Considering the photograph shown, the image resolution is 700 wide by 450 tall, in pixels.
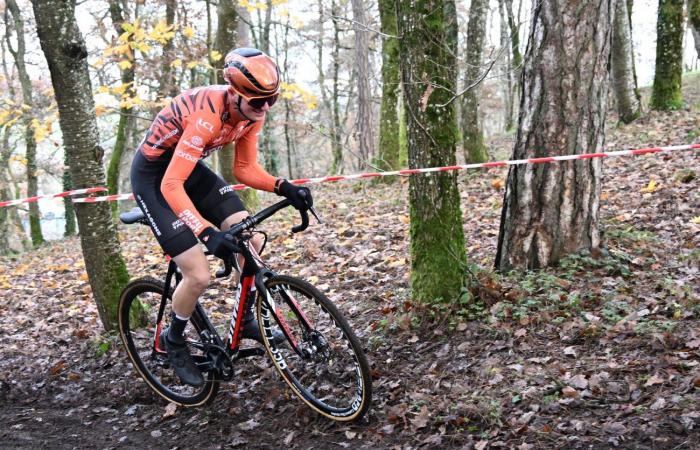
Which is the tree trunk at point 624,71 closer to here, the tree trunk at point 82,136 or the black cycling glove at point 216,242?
the tree trunk at point 82,136

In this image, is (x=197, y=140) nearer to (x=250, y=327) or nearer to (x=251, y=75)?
(x=251, y=75)

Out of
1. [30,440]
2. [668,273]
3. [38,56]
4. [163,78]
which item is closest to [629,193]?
[668,273]

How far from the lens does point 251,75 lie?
4.07m

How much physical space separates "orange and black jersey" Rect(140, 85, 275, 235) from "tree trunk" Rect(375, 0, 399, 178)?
7.80 m

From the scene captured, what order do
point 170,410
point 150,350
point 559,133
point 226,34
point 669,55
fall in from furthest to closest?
point 669,55, point 226,34, point 150,350, point 559,133, point 170,410

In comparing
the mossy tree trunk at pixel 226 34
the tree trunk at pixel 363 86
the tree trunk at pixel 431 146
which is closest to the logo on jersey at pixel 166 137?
the tree trunk at pixel 431 146

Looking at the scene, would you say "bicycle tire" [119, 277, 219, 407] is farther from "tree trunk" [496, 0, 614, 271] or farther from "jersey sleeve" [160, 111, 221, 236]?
"tree trunk" [496, 0, 614, 271]

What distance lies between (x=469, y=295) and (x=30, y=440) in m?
3.85

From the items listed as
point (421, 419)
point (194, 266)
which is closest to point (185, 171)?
point (194, 266)

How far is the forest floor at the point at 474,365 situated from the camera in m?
3.87

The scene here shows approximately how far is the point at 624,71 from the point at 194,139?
531 inches

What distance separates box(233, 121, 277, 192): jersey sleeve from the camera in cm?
482

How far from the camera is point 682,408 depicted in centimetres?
357

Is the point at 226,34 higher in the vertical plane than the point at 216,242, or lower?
higher
